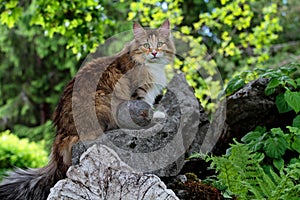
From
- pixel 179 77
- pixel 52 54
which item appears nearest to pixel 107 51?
pixel 52 54

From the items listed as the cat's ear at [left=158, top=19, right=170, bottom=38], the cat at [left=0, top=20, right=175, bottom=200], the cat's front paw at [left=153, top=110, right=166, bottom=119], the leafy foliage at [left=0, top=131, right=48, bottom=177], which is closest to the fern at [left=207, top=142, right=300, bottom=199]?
the cat's front paw at [left=153, top=110, right=166, bottom=119]

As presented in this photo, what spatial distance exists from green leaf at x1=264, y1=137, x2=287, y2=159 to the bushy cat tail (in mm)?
1451

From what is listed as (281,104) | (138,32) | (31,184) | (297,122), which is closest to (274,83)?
(281,104)

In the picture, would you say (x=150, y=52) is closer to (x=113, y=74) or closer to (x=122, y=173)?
(x=113, y=74)

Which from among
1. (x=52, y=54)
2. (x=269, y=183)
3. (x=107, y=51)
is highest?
(x=269, y=183)

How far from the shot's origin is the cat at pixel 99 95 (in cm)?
333

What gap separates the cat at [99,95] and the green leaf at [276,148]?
1000 mm

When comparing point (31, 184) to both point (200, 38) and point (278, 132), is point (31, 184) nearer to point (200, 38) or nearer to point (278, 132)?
point (278, 132)

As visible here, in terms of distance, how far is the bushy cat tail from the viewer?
130 inches

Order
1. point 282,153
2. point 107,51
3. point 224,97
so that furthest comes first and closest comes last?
point 107,51 < point 224,97 < point 282,153

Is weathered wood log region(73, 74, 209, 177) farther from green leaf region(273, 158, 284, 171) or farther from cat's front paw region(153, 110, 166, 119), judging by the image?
green leaf region(273, 158, 284, 171)

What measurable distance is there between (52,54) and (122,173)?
10112mm

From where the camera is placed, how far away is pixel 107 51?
9289mm

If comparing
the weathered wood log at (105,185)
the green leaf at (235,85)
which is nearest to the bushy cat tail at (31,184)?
the weathered wood log at (105,185)
